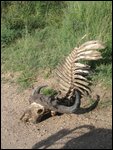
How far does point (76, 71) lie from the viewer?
5438 millimetres

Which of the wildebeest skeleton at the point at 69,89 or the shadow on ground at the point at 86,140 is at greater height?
the wildebeest skeleton at the point at 69,89

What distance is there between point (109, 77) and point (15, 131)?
1.44m

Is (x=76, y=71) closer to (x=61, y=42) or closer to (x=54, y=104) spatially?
(x=54, y=104)

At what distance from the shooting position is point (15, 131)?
16.7ft

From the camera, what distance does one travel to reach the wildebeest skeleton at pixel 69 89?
5121mm

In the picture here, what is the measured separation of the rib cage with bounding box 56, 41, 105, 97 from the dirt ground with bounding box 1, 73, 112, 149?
0.28m

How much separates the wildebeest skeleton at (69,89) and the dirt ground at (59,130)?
0.12m

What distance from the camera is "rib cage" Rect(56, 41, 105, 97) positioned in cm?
542

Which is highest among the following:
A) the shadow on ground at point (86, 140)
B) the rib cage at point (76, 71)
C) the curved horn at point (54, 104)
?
the rib cage at point (76, 71)

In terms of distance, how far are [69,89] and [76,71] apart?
22 centimetres

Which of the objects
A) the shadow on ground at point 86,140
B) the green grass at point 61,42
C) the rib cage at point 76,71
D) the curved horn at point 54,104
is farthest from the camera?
the green grass at point 61,42

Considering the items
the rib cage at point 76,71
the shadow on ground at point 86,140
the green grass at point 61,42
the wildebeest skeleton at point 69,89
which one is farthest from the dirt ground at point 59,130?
the green grass at point 61,42

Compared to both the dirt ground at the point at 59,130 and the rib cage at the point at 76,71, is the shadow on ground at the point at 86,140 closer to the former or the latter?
the dirt ground at the point at 59,130

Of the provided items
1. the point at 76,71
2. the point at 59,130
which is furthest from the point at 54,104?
the point at 76,71
